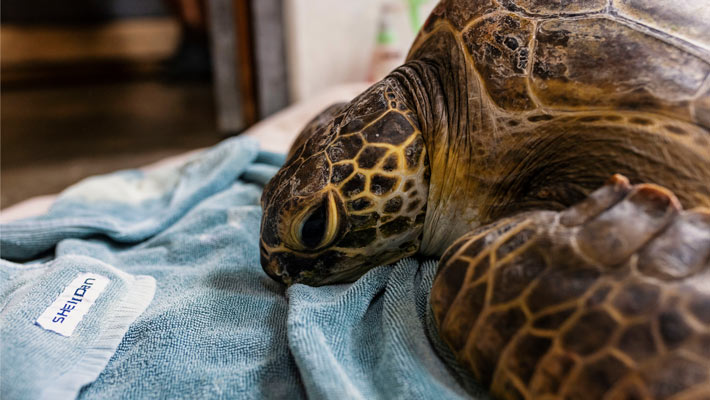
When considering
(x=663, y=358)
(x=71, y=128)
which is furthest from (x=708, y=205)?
→ (x=71, y=128)

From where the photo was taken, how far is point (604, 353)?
0.53 m

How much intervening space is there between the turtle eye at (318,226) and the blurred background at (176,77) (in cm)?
159

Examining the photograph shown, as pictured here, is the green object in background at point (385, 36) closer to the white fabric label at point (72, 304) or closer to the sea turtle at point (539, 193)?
the sea turtle at point (539, 193)

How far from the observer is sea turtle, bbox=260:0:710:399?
21.4 inches

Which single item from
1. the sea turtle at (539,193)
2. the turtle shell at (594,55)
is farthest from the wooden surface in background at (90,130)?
the turtle shell at (594,55)

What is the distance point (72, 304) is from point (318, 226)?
0.41 metres

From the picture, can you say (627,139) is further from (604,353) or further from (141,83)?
(141,83)

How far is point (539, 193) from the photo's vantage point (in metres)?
0.78

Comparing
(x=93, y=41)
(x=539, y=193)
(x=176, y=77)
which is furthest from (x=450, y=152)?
(x=93, y=41)

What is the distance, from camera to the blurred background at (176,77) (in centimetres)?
254

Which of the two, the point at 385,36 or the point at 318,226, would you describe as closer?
the point at 318,226

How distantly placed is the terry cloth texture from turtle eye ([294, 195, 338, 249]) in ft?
0.26

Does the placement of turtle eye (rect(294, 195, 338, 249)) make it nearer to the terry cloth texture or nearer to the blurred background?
the terry cloth texture

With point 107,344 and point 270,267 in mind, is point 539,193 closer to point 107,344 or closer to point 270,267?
point 270,267
